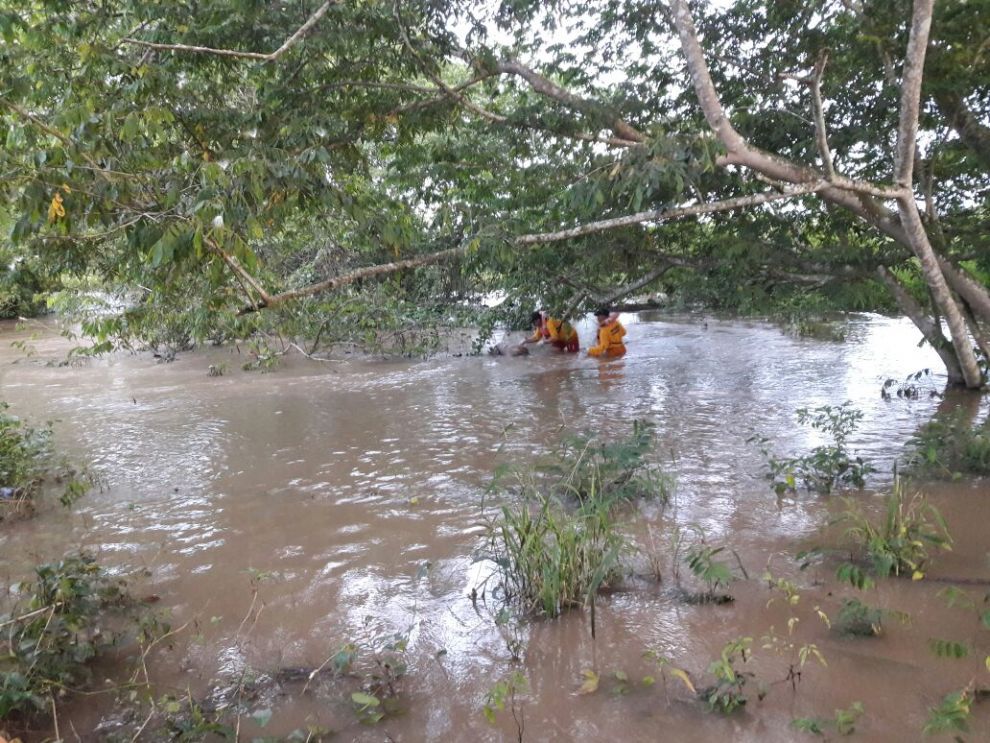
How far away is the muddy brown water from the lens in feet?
9.82

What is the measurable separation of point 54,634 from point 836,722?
10.6ft

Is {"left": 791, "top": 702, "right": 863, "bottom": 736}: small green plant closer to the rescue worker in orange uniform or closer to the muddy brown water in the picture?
the muddy brown water

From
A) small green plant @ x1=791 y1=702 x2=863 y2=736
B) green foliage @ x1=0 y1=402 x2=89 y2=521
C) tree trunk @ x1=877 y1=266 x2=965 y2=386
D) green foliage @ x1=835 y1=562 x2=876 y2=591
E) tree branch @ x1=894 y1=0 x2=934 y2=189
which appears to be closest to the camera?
small green plant @ x1=791 y1=702 x2=863 y2=736

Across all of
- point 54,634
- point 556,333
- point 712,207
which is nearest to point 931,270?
point 712,207

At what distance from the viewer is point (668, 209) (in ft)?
16.6

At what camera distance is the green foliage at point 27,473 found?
5383 millimetres

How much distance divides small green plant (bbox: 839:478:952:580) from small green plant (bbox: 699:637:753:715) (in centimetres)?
114

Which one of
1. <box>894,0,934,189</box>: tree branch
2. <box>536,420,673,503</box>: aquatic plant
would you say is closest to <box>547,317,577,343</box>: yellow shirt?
<box>536,420,673,503</box>: aquatic plant

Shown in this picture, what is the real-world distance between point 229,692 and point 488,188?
594 centimetres

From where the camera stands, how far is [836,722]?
8.72ft

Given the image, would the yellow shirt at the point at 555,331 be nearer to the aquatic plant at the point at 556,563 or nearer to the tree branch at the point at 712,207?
the tree branch at the point at 712,207

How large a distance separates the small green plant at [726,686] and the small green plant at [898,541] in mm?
1137

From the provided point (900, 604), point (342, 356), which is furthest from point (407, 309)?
point (900, 604)

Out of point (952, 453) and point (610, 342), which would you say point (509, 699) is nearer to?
point (952, 453)
